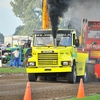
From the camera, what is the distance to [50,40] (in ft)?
47.6

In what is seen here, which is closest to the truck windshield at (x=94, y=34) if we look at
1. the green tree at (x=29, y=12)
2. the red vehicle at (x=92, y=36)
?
the red vehicle at (x=92, y=36)

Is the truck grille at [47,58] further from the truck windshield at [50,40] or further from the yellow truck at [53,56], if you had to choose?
the truck windshield at [50,40]

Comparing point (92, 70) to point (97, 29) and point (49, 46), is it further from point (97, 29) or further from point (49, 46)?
point (97, 29)

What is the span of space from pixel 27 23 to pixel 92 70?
8577 centimetres

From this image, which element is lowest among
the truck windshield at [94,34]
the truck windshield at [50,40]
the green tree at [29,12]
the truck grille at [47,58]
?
the truck grille at [47,58]

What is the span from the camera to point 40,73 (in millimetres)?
14273

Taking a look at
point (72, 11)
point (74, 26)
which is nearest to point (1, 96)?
point (74, 26)

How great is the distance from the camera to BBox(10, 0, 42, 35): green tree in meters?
101

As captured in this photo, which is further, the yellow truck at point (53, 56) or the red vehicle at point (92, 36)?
the red vehicle at point (92, 36)

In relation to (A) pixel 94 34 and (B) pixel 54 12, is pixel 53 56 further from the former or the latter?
(A) pixel 94 34

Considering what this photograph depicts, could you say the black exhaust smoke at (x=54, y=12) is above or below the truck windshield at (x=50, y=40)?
above

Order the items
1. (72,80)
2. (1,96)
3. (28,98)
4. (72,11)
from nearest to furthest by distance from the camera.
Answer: (28,98) < (1,96) < (72,80) < (72,11)

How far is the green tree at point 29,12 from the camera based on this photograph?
101m

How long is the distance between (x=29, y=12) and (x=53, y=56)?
8945 centimetres
